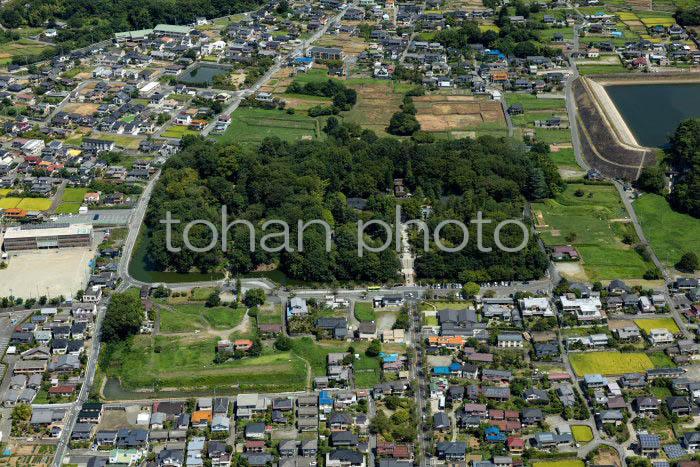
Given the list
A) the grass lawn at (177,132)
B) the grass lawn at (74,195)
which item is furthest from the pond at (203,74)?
the grass lawn at (74,195)

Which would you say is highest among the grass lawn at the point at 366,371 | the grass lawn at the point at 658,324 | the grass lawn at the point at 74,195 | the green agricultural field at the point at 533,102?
the grass lawn at the point at 658,324

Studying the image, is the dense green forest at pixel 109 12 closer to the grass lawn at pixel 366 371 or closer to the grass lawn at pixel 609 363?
the grass lawn at pixel 366 371

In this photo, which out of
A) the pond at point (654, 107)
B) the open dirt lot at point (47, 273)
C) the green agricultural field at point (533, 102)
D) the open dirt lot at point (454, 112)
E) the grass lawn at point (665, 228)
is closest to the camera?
the open dirt lot at point (47, 273)

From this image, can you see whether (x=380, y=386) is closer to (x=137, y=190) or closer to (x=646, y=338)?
(x=646, y=338)

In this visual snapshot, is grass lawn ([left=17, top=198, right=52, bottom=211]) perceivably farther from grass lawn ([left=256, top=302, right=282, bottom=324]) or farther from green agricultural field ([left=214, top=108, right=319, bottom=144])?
grass lawn ([left=256, top=302, right=282, bottom=324])

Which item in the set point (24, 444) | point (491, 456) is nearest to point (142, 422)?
point (24, 444)
